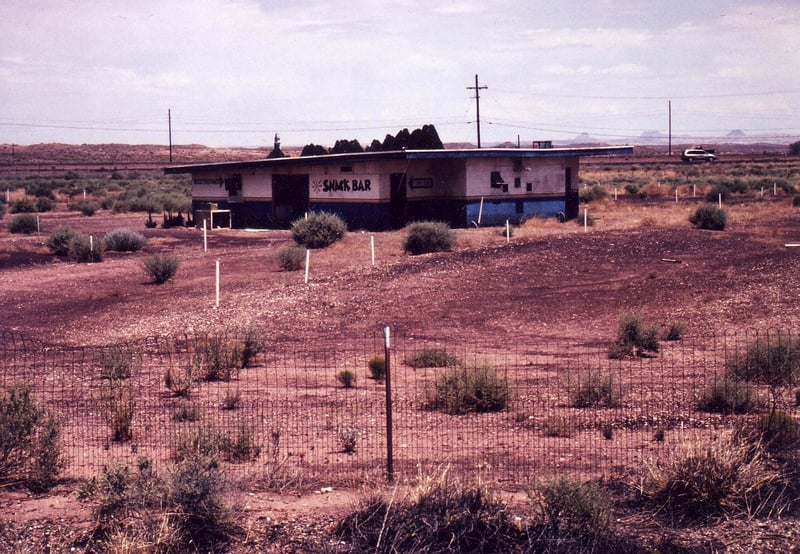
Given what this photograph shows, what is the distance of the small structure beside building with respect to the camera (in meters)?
41.7

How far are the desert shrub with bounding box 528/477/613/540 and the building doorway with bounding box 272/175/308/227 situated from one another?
39551mm

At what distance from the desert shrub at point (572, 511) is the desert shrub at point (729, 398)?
407cm

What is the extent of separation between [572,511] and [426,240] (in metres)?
23.8

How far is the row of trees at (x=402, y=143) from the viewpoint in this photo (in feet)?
180

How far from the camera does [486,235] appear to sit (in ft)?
120

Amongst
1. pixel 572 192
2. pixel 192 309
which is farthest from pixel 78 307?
pixel 572 192

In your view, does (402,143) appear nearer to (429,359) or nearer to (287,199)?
(287,199)

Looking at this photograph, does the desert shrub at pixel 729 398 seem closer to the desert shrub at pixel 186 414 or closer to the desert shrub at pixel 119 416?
the desert shrub at pixel 186 414

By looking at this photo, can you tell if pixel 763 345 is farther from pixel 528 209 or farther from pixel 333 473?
pixel 528 209

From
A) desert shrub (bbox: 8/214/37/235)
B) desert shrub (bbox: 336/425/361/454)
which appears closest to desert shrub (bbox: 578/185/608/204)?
desert shrub (bbox: 8/214/37/235)

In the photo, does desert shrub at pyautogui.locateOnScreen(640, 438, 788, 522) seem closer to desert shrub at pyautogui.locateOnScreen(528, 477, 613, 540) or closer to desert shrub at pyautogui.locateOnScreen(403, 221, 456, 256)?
desert shrub at pyautogui.locateOnScreen(528, 477, 613, 540)

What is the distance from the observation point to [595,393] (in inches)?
476

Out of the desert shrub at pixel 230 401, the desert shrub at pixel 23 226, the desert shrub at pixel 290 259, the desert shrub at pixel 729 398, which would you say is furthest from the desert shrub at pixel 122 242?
the desert shrub at pixel 729 398

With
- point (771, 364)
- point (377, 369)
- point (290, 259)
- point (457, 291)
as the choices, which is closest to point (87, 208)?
point (290, 259)
